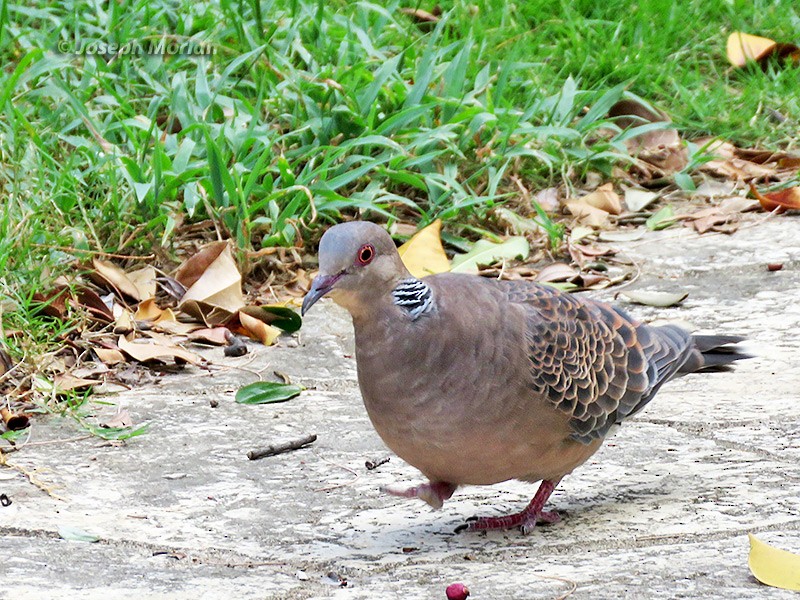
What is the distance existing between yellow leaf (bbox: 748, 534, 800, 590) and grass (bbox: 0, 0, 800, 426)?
7.92 ft

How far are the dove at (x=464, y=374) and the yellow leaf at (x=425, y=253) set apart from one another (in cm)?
155

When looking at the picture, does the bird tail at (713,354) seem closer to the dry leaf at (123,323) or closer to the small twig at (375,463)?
the small twig at (375,463)

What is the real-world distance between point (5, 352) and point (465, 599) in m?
2.06

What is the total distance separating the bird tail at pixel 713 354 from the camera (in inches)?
143

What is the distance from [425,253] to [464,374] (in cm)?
203

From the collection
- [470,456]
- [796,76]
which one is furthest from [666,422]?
[796,76]

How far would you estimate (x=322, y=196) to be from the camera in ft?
16.3

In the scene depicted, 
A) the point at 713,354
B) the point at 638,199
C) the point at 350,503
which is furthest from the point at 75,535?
the point at 638,199

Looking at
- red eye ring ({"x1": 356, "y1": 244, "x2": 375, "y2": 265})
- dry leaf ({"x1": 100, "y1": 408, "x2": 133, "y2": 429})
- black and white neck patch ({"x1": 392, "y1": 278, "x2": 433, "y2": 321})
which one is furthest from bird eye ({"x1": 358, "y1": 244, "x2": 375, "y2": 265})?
dry leaf ({"x1": 100, "y1": 408, "x2": 133, "y2": 429})

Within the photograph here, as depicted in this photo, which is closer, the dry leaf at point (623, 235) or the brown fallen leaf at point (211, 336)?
the brown fallen leaf at point (211, 336)

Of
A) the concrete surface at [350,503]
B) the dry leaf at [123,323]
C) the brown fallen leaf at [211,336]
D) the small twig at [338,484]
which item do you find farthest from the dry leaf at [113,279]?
the small twig at [338,484]

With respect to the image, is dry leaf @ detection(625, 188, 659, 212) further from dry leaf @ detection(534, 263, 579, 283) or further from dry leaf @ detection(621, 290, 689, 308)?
dry leaf @ detection(621, 290, 689, 308)

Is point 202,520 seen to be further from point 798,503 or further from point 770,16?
point 770,16

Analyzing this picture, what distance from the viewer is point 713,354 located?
3.72m
